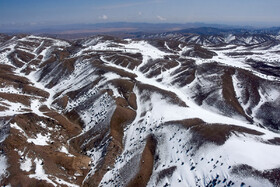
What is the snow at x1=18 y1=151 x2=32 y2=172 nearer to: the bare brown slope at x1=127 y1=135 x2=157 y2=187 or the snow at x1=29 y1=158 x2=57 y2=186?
the snow at x1=29 y1=158 x2=57 y2=186

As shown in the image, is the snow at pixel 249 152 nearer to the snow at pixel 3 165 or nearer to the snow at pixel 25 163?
the snow at pixel 25 163

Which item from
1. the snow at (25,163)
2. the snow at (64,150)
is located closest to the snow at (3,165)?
the snow at (25,163)

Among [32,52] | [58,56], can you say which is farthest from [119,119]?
[32,52]

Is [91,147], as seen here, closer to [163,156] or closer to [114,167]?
[114,167]

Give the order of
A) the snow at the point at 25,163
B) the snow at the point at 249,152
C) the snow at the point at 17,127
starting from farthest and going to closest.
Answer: the snow at the point at 17,127
the snow at the point at 25,163
the snow at the point at 249,152

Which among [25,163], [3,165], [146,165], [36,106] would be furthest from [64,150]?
[36,106]

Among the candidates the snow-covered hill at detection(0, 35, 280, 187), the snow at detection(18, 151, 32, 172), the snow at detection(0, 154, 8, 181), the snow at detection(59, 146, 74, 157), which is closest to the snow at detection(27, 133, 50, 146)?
the snow-covered hill at detection(0, 35, 280, 187)
